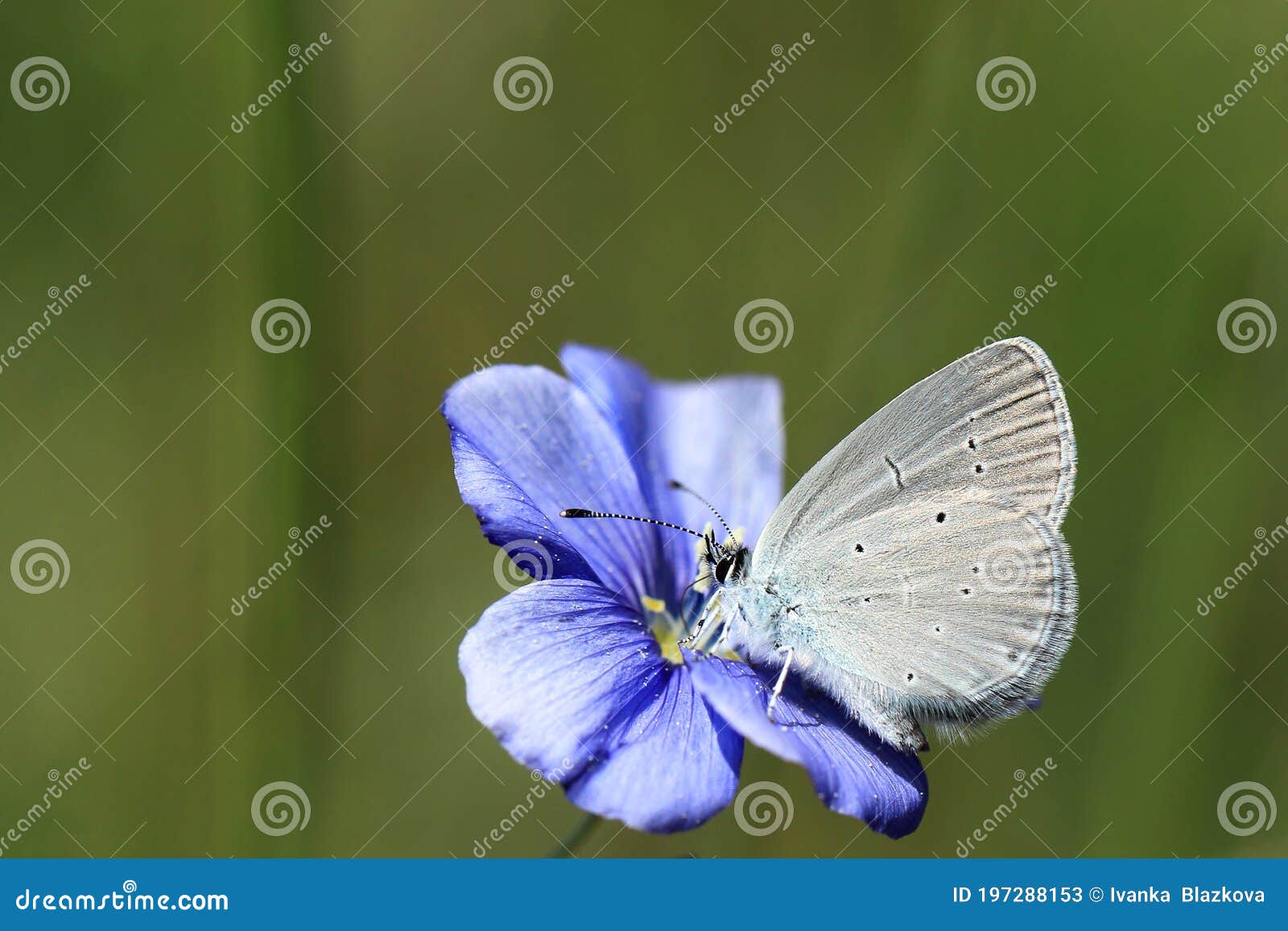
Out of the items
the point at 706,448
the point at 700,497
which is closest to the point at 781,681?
the point at 700,497

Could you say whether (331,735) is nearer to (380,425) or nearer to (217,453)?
(217,453)

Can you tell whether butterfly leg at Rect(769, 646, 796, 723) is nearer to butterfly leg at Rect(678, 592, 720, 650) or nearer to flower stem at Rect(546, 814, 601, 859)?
butterfly leg at Rect(678, 592, 720, 650)

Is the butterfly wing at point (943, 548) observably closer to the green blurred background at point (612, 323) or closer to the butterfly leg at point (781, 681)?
the butterfly leg at point (781, 681)

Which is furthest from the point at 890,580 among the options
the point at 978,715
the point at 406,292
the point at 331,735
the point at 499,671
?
the point at 406,292

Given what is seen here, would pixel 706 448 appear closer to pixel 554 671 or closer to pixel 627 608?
pixel 627 608

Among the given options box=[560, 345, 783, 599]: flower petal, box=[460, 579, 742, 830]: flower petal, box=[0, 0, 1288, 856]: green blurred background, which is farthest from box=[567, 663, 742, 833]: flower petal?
box=[0, 0, 1288, 856]: green blurred background

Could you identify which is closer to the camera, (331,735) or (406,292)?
(331,735)
